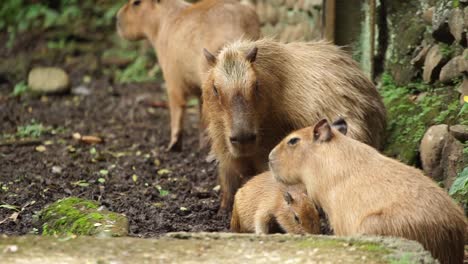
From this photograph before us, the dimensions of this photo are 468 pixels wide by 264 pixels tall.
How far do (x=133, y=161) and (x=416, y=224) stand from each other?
433 centimetres

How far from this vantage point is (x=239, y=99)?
19.7 ft

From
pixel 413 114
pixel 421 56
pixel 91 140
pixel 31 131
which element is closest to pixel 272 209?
pixel 413 114

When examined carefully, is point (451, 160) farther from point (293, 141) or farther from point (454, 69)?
point (293, 141)

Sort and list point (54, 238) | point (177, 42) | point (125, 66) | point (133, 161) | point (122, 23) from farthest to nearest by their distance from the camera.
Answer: point (125, 66)
point (122, 23)
point (177, 42)
point (133, 161)
point (54, 238)

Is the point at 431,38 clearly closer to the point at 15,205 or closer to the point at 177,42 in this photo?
the point at 177,42

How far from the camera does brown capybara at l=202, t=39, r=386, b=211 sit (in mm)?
6031

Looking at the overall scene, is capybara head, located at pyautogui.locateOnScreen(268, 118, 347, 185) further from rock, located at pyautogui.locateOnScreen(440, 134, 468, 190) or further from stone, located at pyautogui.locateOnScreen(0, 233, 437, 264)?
rock, located at pyautogui.locateOnScreen(440, 134, 468, 190)

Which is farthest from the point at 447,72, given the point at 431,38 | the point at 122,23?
the point at 122,23

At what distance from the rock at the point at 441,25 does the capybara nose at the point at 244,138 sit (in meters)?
1.95

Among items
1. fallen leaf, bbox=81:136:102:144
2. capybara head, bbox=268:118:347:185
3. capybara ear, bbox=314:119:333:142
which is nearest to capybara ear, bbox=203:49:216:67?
capybara head, bbox=268:118:347:185

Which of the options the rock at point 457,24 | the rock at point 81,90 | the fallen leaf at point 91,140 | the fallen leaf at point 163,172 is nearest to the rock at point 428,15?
the rock at point 457,24

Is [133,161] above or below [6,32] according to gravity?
below

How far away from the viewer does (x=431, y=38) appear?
725cm

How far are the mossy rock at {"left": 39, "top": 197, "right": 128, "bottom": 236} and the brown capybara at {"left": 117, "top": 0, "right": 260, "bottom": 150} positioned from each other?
7.40 ft
